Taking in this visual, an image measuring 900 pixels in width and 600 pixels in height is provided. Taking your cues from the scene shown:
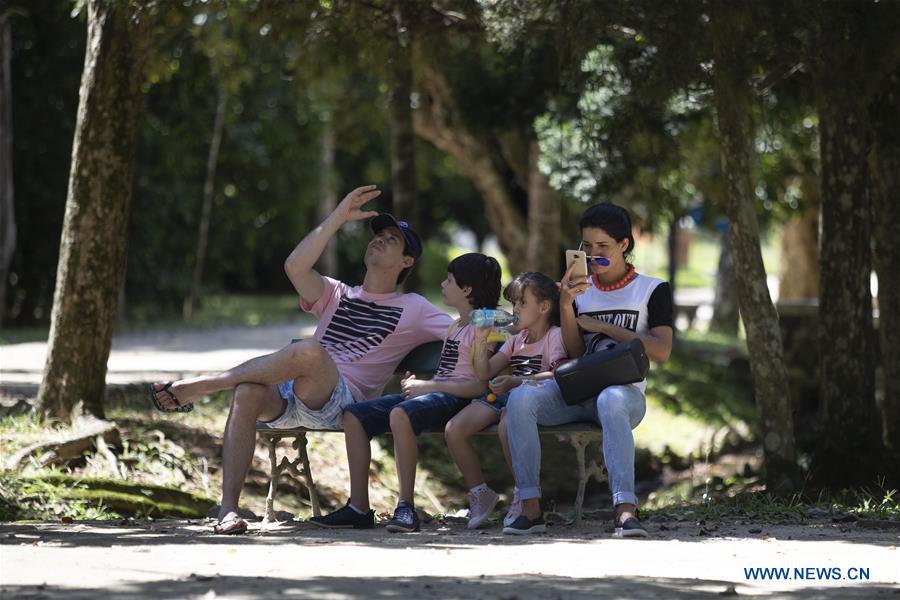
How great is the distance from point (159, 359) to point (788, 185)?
10567 mm

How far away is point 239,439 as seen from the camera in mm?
6977

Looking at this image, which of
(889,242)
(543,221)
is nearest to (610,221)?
(889,242)

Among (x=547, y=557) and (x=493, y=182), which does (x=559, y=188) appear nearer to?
(x=493, y=182)

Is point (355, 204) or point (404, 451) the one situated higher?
point (355, 204)

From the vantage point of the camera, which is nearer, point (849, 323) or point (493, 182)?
point (849, 323)

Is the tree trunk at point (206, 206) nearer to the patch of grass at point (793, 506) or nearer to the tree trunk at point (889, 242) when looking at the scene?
the tree trunk at point (889, 242)

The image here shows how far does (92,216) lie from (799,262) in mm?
19858

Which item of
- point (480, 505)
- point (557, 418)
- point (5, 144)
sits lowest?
point (480, 505)

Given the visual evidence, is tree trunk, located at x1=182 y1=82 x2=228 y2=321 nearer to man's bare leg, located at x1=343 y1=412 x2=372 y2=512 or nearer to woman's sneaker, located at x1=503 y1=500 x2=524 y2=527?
man's bare leg, located at x1=343 y1=412 x2=372 y2=512

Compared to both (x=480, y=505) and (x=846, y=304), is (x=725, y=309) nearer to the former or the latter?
(x=846, y=304)

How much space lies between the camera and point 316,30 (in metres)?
10.4

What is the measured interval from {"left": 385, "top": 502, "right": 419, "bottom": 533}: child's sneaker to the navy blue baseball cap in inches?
54.8

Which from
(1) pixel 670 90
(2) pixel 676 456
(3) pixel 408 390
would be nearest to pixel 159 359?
(2) pixel 676 456

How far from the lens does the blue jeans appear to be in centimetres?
688
